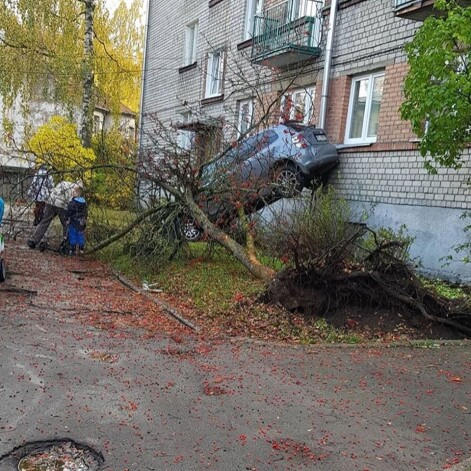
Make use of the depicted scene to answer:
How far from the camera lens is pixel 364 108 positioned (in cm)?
1239

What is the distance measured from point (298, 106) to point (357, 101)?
161 cm

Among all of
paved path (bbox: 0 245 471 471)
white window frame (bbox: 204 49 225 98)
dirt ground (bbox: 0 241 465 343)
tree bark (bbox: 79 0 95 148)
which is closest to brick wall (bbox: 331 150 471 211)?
dirt ground (bbox: 0 241 465 343)

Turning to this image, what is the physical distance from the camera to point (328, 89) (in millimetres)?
13023

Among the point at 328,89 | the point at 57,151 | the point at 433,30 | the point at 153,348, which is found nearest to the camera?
the point at 153,348

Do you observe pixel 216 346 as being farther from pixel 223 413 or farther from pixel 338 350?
pixel 223 413

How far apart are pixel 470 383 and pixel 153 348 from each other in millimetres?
3184

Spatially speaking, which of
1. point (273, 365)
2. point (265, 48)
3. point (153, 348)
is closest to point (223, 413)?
point (273, 365)

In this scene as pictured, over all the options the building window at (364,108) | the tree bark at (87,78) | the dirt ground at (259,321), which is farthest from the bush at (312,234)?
the tree bark at (87,78)

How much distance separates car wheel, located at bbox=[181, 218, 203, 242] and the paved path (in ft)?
11.7

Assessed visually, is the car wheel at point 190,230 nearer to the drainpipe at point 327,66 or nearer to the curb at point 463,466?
the drainpipe at point 327,66

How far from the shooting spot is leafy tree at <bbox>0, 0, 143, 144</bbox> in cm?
1877

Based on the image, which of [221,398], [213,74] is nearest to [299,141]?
[221,398]

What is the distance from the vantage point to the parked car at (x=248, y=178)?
387 inches

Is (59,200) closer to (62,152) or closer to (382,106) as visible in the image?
(62,152)
